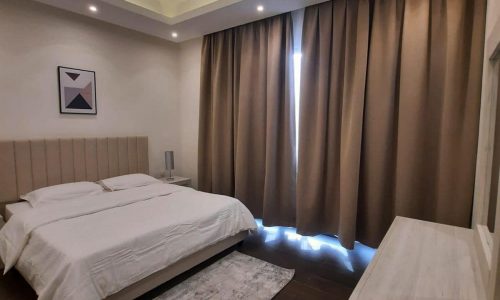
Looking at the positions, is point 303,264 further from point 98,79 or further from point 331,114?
point 98,79

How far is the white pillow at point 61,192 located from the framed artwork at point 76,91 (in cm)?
92

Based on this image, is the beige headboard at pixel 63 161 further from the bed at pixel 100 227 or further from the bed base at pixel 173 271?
the bed base at pixel 173 271

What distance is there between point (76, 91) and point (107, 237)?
7.32 ft

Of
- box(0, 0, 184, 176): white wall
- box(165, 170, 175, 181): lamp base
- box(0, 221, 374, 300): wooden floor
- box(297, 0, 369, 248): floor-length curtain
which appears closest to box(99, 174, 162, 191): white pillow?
box(165, 170, 175, 181): lamp base

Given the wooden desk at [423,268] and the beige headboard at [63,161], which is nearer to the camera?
the wooden desk at [423,268]

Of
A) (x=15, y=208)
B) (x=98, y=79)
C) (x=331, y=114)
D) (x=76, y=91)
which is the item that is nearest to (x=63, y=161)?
(x=15, y=208)

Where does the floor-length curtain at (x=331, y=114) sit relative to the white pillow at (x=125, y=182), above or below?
above

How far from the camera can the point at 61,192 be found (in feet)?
9.22

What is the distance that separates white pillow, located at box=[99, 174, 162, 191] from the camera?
3.22 meters

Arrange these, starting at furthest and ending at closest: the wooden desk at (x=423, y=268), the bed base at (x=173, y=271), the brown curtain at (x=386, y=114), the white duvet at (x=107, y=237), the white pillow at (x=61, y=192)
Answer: the white pillow at (x=61, y=192) < the brown curtain at (x=386, y=114) < the bed base at (x=173, y=271) < the white duvet at (x=107, y=237) < the wooden desk at (x=423, y=268)

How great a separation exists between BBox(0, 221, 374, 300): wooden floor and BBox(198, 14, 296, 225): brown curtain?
33 cm

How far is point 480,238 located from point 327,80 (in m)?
2.15

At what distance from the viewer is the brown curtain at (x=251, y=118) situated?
3338mm

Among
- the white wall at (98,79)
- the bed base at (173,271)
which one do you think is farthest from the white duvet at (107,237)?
the white wall at (98,79)
